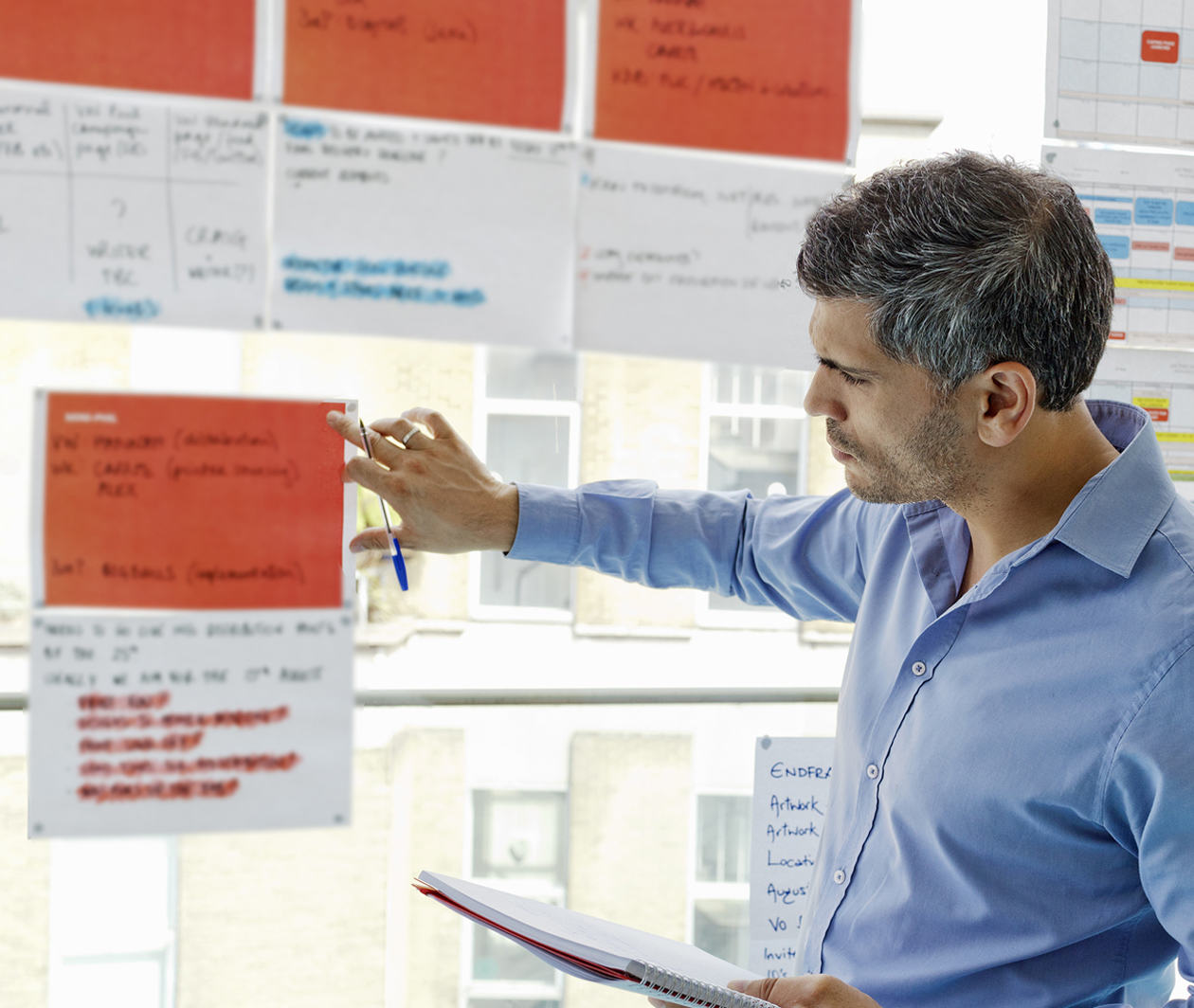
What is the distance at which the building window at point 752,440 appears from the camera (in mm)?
1290

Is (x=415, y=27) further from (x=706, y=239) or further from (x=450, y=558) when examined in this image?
(x=450, y=558)

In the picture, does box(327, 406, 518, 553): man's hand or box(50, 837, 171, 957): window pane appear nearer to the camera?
box(327, 406, 518, 553): man's hand

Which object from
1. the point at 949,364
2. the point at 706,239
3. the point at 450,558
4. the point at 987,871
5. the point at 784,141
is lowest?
the point at 987,871

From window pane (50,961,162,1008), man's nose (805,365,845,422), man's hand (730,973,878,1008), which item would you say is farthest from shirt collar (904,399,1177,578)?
window pane (50,961,162,1008)

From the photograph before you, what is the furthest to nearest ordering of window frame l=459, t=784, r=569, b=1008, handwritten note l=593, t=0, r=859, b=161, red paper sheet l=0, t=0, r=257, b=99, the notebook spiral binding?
window frame l=459, t=784, r=569, b=1008 < handwritten note l=593, t=0, r=859, b=161 < red paper sheet l=0, t=0, r=257, b=99 < the notebook spiral binding

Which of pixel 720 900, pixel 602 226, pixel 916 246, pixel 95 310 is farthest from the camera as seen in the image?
pixel 720 900

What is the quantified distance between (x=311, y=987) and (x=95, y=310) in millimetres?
789

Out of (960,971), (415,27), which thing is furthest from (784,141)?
(960,971)

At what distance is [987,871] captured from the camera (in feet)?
2.88

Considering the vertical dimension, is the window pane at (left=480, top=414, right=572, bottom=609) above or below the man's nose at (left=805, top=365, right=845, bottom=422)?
below

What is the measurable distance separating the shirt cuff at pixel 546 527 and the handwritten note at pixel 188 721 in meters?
0.22

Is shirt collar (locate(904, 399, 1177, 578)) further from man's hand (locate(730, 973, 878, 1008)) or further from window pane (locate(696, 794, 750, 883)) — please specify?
window pane (locate(696, 794, 750, 883))

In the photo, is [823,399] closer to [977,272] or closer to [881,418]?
[881,418]

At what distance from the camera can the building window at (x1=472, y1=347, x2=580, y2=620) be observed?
4.04 ft
